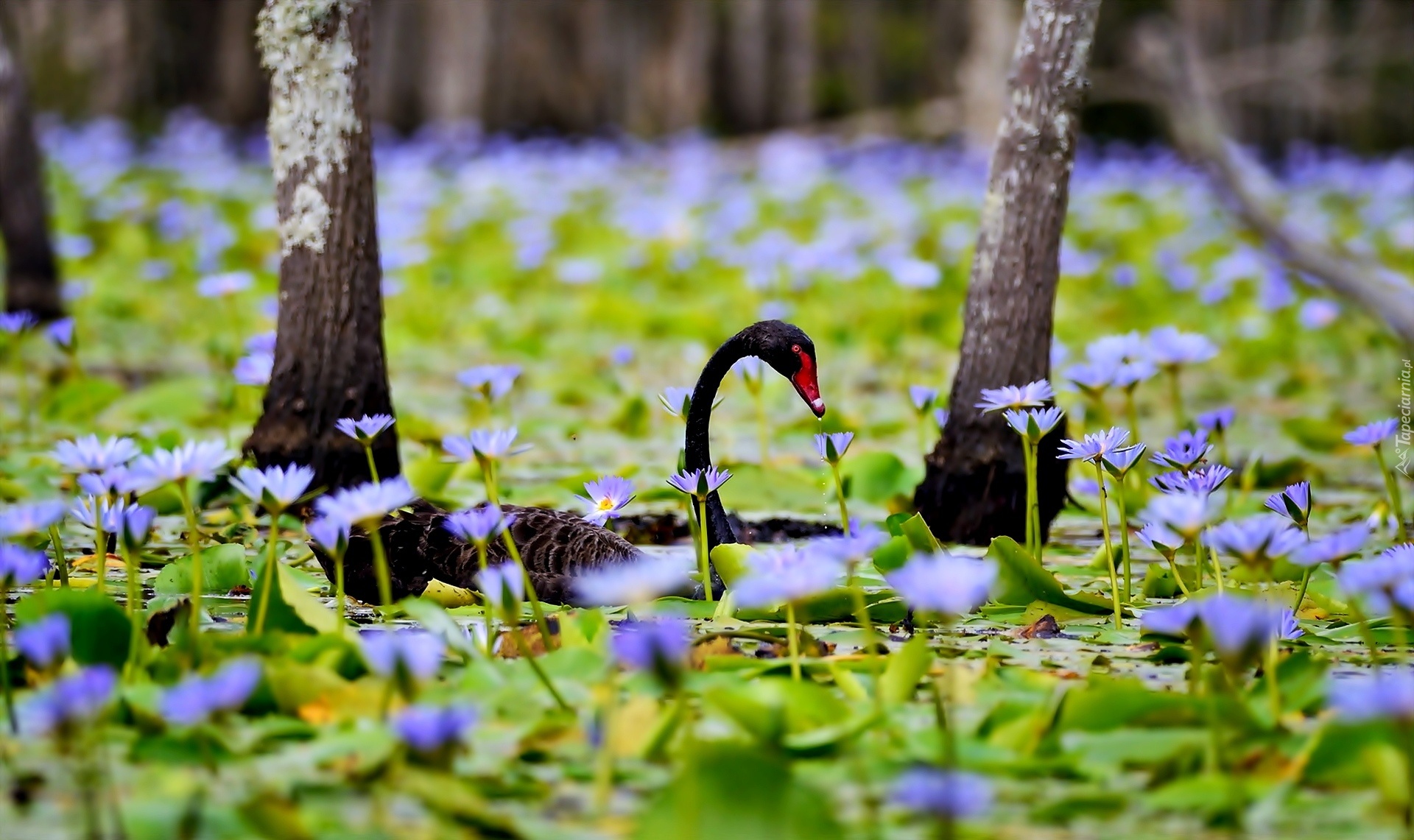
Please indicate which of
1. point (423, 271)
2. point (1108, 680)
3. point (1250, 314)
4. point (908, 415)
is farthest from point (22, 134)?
point (1108, 680)

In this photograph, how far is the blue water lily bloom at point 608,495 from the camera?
3.04 meters

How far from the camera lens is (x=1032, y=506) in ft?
10.7

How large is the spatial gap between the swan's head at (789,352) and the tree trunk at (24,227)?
466 centimetres

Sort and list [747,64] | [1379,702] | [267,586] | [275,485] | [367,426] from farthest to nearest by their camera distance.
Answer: [747,64] → [367,426] → [267,586] → [275,485] → [1379,702]

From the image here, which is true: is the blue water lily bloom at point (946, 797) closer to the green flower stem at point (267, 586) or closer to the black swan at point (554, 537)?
the green flower stem at point (267, 586)

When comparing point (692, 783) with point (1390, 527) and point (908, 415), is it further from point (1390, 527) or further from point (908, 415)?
point (908, 415)

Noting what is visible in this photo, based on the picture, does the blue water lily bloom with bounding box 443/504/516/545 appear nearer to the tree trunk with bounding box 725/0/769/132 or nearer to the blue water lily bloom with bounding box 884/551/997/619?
the blue water lily bloom with bounding box 884/551/997/619

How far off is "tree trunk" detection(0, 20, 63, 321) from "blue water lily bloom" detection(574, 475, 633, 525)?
477 cm

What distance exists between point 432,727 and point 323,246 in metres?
2.29

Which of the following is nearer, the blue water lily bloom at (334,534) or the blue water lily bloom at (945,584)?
the blue water lily bloom at (945,584)

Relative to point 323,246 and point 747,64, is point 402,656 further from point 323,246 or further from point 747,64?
point 747,64

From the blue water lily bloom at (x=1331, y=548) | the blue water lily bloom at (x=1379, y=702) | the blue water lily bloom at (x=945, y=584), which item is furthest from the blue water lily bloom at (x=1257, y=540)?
the blue water lily bloom at (x=945, y=584)

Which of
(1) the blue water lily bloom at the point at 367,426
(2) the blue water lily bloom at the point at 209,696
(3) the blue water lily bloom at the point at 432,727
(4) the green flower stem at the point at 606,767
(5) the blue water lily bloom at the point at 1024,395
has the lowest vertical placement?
(4) the green flower stem at the point at 606,767

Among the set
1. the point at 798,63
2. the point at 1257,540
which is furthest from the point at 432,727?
the point at 798,63
